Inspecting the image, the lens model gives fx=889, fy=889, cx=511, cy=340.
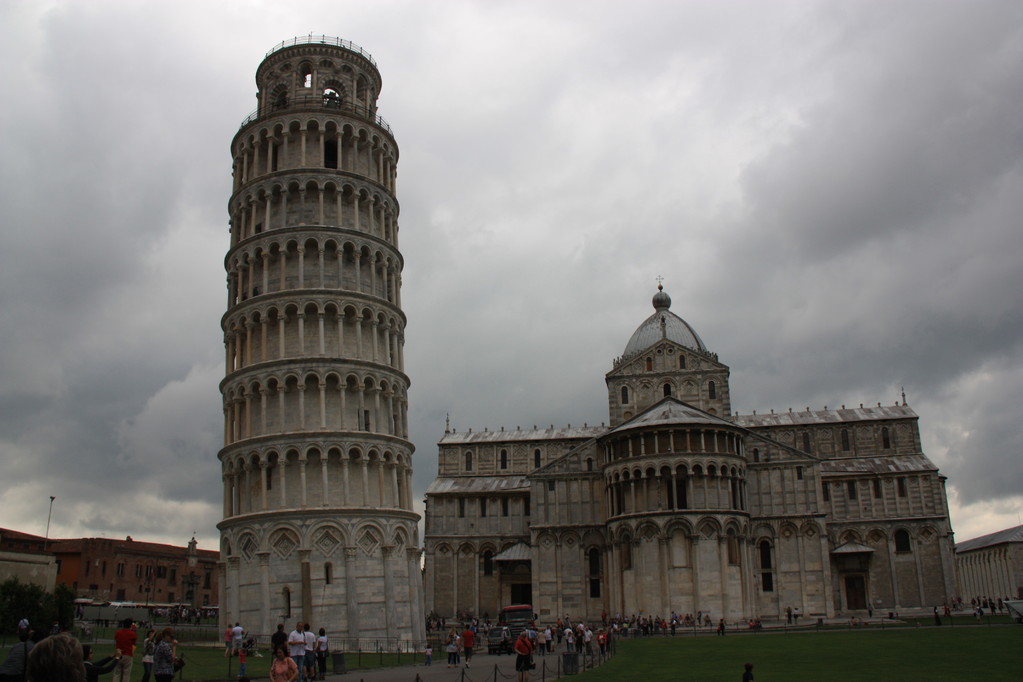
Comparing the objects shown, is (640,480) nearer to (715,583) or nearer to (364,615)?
(715,583)

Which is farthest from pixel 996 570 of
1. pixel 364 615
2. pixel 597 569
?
pixel 364 615

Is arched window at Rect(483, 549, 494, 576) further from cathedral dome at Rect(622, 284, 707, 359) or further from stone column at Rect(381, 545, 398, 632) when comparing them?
stone column at Rect(381, 545, 398, 632)

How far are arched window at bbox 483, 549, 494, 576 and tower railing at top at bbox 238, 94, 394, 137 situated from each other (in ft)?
132

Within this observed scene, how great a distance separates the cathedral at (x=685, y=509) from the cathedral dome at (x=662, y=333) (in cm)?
18

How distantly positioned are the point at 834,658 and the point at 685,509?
30.7m

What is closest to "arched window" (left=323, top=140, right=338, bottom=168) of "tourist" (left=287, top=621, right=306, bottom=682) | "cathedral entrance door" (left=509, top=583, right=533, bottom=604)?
"tourist" (left=287, top=621, right=306, bottom=682)

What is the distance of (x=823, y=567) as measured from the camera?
65.2m

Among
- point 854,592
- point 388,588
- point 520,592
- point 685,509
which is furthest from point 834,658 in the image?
point 520,592

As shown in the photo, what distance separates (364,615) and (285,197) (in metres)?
22.4

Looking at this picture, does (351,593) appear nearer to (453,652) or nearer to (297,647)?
(453,652)

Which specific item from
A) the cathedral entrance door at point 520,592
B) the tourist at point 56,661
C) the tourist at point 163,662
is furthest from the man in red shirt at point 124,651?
the cathedral entrance door at point 520,592

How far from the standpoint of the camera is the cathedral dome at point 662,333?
76500 millimetres

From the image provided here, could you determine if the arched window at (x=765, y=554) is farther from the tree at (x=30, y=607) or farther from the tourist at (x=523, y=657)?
the tree at (x=30, y=607)

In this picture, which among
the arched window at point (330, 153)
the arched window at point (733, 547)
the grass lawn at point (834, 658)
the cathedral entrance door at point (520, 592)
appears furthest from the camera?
the cathedral entrance door at point (520, 592)
